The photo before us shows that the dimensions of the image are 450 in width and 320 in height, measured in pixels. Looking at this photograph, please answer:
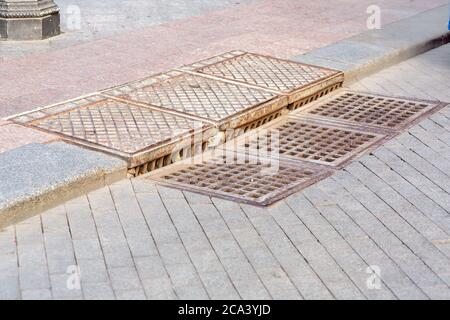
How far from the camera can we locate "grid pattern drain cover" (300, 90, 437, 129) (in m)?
7.19

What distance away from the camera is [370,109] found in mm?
7480

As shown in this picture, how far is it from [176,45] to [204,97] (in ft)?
6.62

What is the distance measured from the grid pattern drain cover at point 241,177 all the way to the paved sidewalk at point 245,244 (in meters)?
0.11

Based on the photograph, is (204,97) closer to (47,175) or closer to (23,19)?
(47,175)

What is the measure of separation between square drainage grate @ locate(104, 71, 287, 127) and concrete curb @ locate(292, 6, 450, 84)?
120 centimetres

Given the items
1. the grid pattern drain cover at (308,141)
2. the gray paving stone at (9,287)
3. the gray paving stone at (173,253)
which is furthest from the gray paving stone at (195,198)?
the gray paving stone at (9,287)

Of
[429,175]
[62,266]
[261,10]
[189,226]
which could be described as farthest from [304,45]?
[62,266]

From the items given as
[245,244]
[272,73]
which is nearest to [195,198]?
[245,244]

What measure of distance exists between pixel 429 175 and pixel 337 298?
1921 mm

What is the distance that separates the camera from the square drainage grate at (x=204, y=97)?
6.74 metres

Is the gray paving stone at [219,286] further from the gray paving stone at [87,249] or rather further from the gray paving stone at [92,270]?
the gray paving stone at [87,249]

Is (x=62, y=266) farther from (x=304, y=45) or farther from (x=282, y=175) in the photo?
(x=304, y=45)

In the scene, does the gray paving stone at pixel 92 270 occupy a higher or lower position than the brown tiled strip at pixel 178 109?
lower

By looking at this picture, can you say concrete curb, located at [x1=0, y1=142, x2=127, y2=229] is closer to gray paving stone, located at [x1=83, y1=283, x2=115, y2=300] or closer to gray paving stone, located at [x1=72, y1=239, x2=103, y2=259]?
gray paving stone, located at [x1=72, y1=239, x2=103, y2=259]
